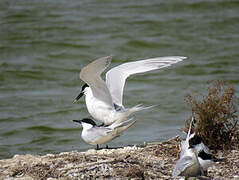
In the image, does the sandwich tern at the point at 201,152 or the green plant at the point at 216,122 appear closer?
the sandwich tern at the point at 201,152

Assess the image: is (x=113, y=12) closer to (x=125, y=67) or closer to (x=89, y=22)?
(x=89, y=22)

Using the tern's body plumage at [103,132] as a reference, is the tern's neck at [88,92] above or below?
above

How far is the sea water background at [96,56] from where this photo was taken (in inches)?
351

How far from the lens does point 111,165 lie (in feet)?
15.7

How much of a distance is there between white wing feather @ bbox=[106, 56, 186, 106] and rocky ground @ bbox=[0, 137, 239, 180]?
1.02 metres

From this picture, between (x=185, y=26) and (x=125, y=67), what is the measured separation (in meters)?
7.69

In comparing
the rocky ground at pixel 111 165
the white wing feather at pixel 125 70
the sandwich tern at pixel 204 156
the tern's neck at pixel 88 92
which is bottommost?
the rocky ground at pixel 111 165

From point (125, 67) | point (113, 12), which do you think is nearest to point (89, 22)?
point (113, 12)

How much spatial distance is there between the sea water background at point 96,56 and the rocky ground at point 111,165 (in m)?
2.26

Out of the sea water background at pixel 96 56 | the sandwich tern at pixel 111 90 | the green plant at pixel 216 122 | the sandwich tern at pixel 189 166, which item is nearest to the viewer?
the sandwich tern at pixel 189 166

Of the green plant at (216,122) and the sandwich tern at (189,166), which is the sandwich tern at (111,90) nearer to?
the green plant at (216,122)

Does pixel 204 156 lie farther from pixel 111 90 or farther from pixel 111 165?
pixel 111 90

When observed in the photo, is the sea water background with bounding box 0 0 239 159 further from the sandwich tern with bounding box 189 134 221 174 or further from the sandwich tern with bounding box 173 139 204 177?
the sandwich tern with bounding box 173 139 204 177

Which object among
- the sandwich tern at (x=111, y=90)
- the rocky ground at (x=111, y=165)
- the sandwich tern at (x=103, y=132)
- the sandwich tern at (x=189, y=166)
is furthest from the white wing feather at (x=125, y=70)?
the sandwich tern at (x=189, y=166)
